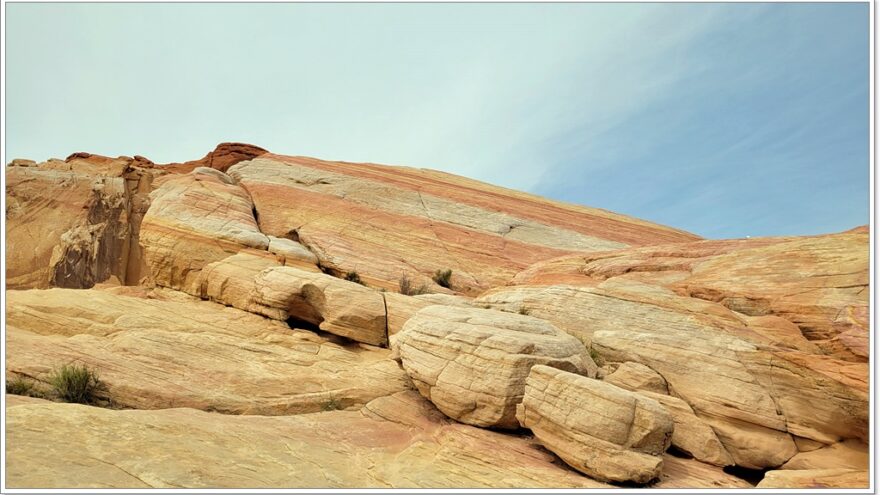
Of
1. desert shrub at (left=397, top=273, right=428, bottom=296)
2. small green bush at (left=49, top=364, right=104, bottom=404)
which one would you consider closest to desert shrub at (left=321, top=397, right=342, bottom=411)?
small green bush at (left=49, top=364, right=104, bottom=404)

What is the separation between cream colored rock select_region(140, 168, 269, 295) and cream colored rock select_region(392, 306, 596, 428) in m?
9.40

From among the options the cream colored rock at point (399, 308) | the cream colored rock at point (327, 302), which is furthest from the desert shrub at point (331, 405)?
the cream colored rock at point (399, 308)

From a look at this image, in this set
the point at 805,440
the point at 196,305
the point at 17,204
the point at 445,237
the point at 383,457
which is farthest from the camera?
the point at 445,237

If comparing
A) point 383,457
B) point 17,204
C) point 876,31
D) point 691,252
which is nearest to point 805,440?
point 691,252

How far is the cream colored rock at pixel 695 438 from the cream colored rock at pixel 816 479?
1.29 m

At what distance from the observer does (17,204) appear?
74.3 ft

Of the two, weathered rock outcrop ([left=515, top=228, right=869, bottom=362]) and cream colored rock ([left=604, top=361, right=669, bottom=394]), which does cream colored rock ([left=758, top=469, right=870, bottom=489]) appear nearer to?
cream colored rock ([left=604, top=361, right=669, bottom=394])

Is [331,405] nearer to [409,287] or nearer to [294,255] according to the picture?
[294,255]

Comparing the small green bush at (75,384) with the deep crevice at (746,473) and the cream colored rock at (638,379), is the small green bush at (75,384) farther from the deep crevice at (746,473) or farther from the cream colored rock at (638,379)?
the deep crevice at (746,473)

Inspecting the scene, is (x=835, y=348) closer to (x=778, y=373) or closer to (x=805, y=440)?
(x=778, y=373)

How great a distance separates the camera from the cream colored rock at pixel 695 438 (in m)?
13.7

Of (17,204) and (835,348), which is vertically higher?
(17,204)

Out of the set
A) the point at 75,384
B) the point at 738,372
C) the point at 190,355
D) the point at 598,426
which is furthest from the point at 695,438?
the point at 75,384

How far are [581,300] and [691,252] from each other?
6072 millimetres
